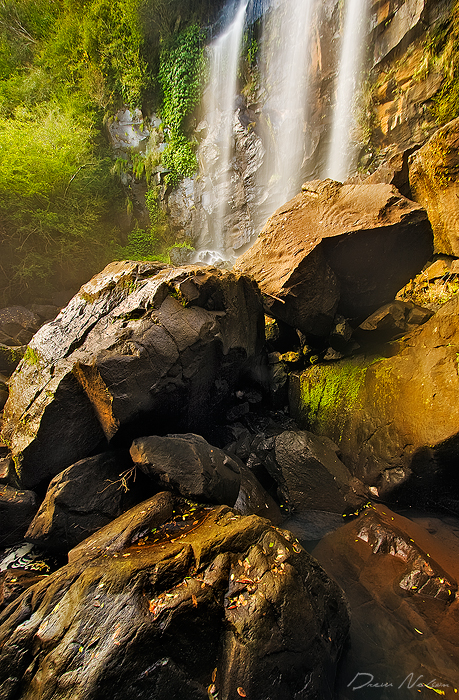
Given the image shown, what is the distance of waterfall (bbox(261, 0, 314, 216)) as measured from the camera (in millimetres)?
11508

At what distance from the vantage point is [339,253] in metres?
5.73

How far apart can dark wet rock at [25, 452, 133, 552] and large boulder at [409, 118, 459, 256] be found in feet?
21.5

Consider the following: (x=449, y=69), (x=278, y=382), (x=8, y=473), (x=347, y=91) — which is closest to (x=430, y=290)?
(x=278, y=382)

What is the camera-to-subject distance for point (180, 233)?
14.2 m

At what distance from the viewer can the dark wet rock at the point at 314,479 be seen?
4.81 m

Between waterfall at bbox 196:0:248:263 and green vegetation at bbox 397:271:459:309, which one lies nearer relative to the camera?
green vegetation at bbox 397:271:459:309

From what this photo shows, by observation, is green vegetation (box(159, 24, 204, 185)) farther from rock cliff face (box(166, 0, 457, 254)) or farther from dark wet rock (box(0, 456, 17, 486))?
dark wet rock (box(0, 456, 17, 486))

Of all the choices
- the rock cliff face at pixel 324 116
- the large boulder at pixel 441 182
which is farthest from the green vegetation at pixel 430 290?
the rock cliff face at pixel 324 116

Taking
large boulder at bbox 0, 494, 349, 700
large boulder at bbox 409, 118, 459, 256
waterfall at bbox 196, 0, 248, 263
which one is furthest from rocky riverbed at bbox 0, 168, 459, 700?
waterfall at bbox 196, 0, 248, 263

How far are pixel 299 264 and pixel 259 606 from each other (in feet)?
16.1

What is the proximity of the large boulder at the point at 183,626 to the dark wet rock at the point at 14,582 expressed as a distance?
29cm

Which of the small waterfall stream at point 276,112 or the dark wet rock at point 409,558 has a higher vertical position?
the small waterfall stream at point 276,112

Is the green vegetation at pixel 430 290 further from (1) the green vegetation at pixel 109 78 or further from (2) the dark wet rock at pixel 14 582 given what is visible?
(1) the green vegetation at pixel 109 78

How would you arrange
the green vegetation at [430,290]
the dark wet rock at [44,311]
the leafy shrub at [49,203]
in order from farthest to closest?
1. the dark wet rock at [44,311]
2. the leafy shrub at [49,203]
3. the green vegetation at [430,290]
